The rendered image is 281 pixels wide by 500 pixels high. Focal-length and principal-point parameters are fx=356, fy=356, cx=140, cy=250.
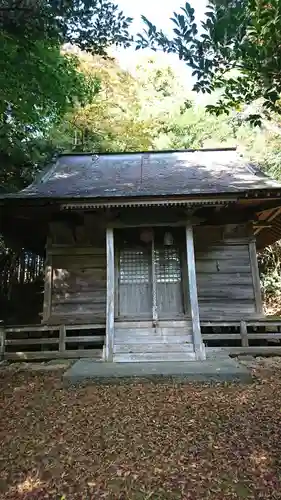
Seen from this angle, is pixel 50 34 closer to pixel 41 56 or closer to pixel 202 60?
pixel 41 56

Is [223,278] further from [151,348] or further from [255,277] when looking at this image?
[151,348]

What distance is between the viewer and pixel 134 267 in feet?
29.1

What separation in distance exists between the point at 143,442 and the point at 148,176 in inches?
278

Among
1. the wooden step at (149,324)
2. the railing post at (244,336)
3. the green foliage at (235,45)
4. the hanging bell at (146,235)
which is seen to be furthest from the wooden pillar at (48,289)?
the green foliage at (235,45)

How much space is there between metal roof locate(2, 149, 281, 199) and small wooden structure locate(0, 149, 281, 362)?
0.05 metres

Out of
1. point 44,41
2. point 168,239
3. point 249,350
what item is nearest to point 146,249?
point 168,239

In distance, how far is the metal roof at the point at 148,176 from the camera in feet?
25.4

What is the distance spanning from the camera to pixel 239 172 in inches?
380

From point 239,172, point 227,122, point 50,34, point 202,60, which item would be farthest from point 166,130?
point 202,60

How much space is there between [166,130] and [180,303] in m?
14.4

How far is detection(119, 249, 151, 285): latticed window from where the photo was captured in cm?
879

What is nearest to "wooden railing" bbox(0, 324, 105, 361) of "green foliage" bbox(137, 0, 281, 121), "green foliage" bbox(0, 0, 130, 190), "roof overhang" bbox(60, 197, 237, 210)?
"roof overhang" bbox(60, 197, 237, 210)

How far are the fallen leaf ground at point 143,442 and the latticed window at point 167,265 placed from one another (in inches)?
139

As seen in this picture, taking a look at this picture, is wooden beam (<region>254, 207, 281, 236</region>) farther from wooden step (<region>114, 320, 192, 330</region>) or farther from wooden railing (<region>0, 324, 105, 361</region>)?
wooden railing (<region>0, 324, 105, 361</region>)
